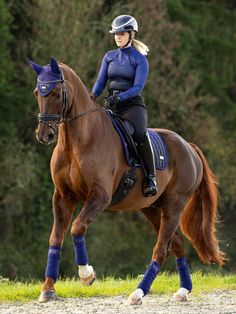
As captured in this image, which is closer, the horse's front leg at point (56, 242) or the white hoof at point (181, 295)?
the horse's front leg at point (56, 242)

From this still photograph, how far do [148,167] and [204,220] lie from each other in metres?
1.59

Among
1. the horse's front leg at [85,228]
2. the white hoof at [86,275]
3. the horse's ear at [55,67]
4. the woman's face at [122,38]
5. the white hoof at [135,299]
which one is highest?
the woman's face at [122,38]

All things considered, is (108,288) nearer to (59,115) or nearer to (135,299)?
(135,299)

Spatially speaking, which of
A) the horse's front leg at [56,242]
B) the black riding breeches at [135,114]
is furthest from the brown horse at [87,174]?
the black riding breeches at [135,114]

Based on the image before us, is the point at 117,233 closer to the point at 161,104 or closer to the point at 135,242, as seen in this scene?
the point at 135,242

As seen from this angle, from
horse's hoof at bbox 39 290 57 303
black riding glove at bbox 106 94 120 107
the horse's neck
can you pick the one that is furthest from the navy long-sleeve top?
horse's hoof at bbox 39 290 57 303

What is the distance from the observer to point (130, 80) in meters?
12.2

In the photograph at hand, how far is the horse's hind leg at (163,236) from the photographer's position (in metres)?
11.7

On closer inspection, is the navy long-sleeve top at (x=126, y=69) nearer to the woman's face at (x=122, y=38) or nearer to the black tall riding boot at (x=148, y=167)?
the woman's face at (x=122, y=38)

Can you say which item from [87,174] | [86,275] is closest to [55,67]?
[87,174]

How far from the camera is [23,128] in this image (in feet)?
103

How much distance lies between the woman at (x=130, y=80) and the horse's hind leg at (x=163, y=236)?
1.70 ft

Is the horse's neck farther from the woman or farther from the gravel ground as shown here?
the gravel ground

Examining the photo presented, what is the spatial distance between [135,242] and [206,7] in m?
9.82
